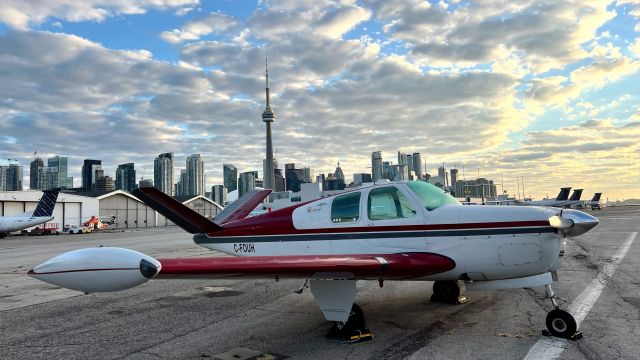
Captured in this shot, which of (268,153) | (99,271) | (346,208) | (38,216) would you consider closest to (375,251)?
(346,208)

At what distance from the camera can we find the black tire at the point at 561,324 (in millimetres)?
5602

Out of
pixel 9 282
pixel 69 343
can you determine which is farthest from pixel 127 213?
pixel 69 343

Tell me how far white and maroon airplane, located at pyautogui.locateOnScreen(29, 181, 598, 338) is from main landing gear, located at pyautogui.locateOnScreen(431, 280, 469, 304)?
1775mm

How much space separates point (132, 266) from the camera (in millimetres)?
3969

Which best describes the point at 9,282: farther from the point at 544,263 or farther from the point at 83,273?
the point at 544,263

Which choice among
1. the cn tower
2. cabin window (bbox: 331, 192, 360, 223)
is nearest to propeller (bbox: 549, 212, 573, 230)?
cabin window (bbox: 331, 192, 360, 223)

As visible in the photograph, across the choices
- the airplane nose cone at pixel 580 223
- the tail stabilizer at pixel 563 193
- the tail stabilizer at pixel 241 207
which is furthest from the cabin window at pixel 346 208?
the tail stabilizer at pixel 563 193

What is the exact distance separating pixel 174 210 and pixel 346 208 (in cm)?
340

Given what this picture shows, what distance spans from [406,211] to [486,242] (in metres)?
1.24

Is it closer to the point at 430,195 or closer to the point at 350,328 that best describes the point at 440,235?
the point at 430,195

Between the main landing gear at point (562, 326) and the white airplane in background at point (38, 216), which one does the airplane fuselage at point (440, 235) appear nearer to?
the main landing gear at point (562, 326)

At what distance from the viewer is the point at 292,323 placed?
6.85 metres

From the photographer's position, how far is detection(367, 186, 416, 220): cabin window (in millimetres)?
6488

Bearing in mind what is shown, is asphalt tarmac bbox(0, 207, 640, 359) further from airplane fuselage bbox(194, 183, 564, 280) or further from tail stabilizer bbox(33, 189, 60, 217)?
tail stabilizer bbox(33, 189, 60, 217)
